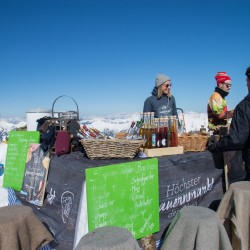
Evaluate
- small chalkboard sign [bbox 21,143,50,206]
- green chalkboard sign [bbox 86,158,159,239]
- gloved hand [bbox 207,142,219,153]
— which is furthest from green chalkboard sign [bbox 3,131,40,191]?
gloved hand [bbox 207,142,219,153]

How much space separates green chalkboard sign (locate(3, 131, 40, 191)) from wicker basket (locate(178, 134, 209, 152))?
5.52ft

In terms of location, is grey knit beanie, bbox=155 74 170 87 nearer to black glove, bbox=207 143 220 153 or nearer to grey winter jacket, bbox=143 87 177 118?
grey winter jacket, bbox=143 87 177 118

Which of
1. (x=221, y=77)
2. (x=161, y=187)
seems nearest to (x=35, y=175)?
(x=161, y=187)

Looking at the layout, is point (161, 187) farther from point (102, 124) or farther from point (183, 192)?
point (102, 124)

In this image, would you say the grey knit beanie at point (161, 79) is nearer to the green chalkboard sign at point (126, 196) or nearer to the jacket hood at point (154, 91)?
the jacket hood at point (154, 91)

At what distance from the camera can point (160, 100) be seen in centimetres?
410

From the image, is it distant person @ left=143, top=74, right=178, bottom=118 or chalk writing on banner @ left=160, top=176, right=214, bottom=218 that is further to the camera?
distant person @ left=143, top=74, right=178, bottom=118

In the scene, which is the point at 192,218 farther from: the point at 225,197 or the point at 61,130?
the point at 61,130

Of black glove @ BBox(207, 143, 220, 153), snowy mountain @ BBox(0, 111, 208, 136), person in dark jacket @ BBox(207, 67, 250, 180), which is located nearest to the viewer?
person in dark jacket @ BBox(207, 67, 250, 180)

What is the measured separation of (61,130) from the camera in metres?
2.84

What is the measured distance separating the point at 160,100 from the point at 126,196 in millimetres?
2028

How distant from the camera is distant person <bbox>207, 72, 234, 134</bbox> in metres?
3.56

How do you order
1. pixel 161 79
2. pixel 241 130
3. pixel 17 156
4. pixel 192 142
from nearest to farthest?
1. pixel 241 130
2. pixel 192 142
3. pixel 17 156
4. pixel 161 79

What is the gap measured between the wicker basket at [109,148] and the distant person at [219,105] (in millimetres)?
1371
